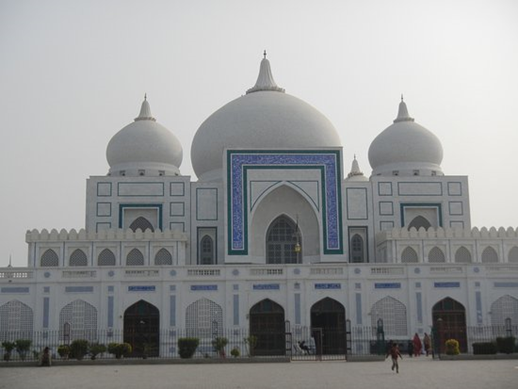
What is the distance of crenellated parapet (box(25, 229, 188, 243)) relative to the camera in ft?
131

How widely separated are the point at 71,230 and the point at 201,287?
29.4ft

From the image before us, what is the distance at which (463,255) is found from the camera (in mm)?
41188

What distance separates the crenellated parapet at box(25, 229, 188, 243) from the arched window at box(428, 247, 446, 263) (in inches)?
483

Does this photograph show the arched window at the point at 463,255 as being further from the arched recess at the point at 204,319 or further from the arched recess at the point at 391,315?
the arched recess at the point at 204,319

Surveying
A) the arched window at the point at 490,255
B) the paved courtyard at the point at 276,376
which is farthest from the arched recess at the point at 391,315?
the arched window at the point at 490,255

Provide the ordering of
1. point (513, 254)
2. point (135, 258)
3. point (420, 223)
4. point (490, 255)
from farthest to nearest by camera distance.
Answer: point (420, 223), point (513, 254), point (490, 255), point (135, 258)

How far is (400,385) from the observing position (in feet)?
59.9

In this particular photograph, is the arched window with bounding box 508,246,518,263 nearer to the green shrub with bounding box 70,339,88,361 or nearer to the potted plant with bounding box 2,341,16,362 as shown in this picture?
the green shrub with bounding box 70,339,88,361

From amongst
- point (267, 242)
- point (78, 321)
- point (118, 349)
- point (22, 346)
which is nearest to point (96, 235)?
point (78, 321)

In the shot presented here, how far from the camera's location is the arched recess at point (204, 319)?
33781 millimetres

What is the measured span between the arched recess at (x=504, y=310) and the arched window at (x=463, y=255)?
603cm

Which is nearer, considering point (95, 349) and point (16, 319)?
point (95, 349)

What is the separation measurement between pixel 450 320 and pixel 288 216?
36.6ft

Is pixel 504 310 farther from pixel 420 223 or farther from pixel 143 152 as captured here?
pixel 143 152
